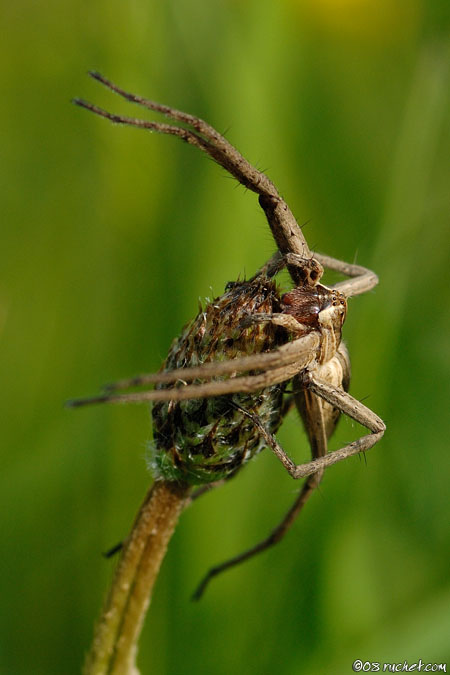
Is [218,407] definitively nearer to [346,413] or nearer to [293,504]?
[346,413]

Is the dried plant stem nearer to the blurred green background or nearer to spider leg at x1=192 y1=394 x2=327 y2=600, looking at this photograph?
spider leg at x1=192 y1=394 x2=327 y2=600

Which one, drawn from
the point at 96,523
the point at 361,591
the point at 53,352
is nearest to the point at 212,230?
the point at 53,352

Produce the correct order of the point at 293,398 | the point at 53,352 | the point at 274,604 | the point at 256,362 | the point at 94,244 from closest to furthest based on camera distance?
the point at 256,362 → the point at 293,398 → the point at 274,604 → the point at 53,352 → the point at 94,244

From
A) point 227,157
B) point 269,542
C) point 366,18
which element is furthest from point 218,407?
point 366,18

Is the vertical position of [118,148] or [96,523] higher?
[118,148]

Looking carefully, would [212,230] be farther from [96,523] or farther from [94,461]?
[96,523]

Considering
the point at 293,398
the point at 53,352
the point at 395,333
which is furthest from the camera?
the point at 53,352
